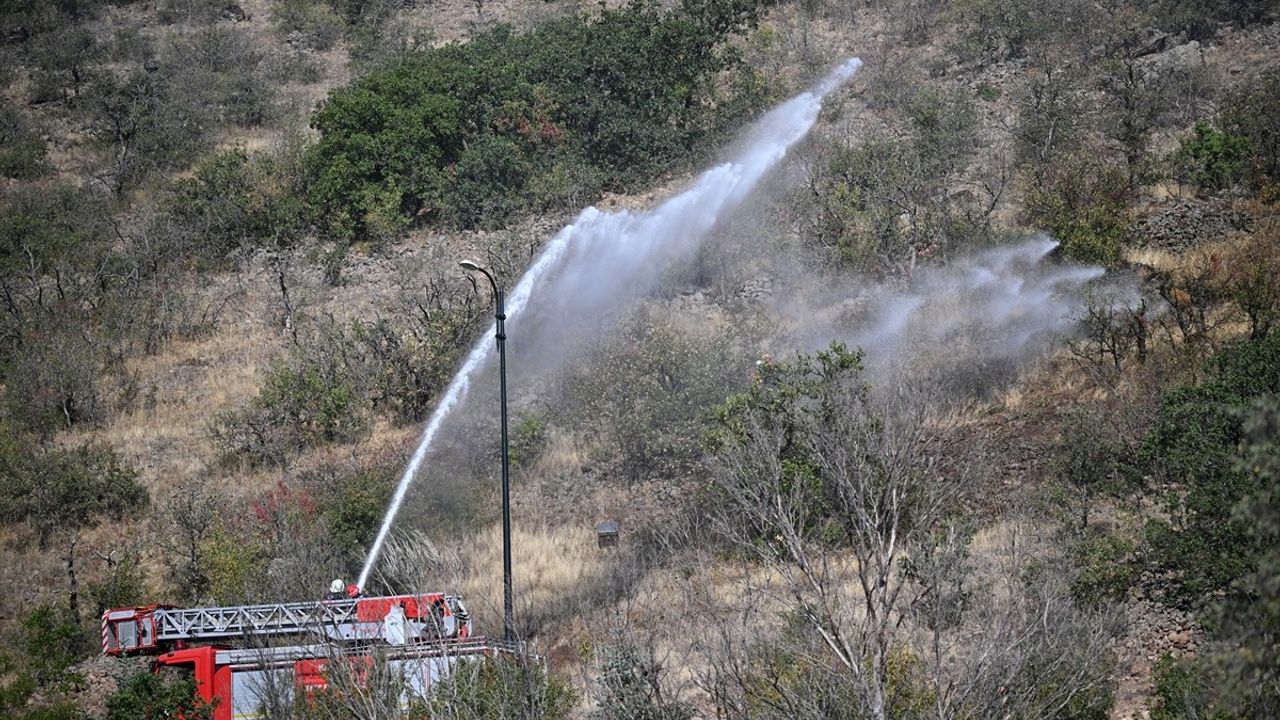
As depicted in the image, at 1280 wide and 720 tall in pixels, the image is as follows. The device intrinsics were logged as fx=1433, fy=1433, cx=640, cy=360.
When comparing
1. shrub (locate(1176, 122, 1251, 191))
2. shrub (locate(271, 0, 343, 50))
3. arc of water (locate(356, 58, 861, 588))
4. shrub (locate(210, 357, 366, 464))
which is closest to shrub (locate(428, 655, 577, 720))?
arc of water (locate(356, 58, 861, 588))

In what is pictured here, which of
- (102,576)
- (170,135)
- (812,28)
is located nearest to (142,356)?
(102,576)

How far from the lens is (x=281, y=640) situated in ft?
74.2

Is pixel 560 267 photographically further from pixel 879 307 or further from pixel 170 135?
pixel 170 135

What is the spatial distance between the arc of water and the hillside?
0.61 ft

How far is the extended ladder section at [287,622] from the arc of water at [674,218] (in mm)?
9706

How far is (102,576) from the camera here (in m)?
29.4

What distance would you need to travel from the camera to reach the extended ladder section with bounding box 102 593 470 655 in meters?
21.0

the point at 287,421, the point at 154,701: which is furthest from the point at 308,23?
the point at 154,701

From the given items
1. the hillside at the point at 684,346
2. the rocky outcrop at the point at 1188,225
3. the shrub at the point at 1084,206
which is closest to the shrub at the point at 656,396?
the hillside at the point at 684,346

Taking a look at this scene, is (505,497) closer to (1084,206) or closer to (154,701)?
(154,701)

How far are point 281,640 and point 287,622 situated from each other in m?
1.22

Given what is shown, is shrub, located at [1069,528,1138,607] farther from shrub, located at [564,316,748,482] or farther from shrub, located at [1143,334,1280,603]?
shrub, located at [564,316,748,482]

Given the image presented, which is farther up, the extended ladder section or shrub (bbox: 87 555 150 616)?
the extended ladder section

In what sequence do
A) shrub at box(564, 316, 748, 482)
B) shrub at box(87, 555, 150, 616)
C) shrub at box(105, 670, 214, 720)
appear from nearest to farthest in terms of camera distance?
shrub at box(105, 670, 214, 720)
shrub at box(87, 555, 150, 616)
shrub at box(564, 316, 748, 482)
